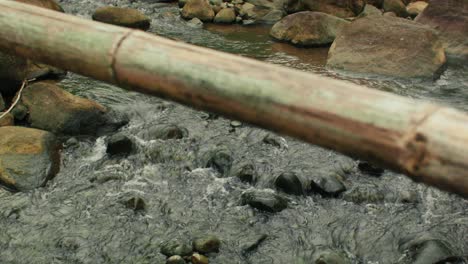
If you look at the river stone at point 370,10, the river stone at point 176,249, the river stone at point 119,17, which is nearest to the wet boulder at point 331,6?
the river stone at point 370,10

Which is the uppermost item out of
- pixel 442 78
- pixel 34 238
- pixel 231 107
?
pixel 231 107

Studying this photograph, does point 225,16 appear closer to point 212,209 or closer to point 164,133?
point 164,133

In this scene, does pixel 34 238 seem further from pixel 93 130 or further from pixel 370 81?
pixel 370 81

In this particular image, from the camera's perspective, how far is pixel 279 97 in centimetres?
158

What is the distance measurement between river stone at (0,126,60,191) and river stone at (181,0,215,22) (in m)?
6.86

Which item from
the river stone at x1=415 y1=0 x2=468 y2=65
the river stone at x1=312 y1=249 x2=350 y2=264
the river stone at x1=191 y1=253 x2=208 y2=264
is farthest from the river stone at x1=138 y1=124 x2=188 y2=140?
the river stone at x1=415 y1=0 x2=468 y2=65

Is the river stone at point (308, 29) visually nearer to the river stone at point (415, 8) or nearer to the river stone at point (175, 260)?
the river stone at point (415, 8)

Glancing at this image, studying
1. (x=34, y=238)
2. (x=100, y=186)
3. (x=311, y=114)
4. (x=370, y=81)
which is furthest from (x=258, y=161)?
(x=311, y=114)

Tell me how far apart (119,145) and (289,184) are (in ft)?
6.77

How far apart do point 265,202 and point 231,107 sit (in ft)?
10.5

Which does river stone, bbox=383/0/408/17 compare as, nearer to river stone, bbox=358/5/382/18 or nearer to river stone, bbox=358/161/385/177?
river stone, bbox=358/5/382/18

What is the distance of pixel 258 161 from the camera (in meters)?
5.74

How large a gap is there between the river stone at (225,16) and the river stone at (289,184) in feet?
23.4

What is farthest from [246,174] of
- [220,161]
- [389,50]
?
[389,50]
